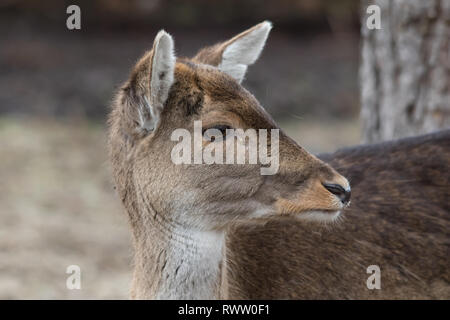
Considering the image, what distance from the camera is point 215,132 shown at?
4.25m

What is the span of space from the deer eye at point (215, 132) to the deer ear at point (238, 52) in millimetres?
700

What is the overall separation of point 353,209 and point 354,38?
36.5 ft

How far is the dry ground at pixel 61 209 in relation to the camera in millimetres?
7781

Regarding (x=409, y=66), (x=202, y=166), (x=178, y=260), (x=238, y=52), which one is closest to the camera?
(x=202, y=166)

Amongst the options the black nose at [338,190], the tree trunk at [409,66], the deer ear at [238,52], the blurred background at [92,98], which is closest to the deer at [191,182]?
the black nose at [338,190]

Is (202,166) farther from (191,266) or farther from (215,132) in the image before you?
(191,266)

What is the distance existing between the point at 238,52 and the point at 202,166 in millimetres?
945

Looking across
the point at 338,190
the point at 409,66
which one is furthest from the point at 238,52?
the point at 409,66

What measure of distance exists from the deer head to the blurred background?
3330 millimetres

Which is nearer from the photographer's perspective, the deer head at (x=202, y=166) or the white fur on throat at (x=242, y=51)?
the deer head at (x=202, y=166)

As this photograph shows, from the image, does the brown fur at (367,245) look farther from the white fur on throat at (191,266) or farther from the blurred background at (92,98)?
the blurred background at (92,98)

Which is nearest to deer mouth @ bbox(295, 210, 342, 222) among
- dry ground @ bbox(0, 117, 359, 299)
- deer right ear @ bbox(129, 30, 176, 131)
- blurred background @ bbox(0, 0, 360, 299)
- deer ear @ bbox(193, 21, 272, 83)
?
deer right ear @ bbox(129, 30, 176, 131)
